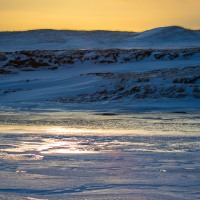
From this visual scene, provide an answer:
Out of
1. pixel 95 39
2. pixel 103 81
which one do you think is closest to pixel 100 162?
pixel 103 81

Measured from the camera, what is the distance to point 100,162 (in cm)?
885

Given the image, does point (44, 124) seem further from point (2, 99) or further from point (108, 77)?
point (108, 77)

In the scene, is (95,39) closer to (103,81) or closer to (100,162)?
(103,81)

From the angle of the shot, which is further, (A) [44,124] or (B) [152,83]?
(B) [152,83]

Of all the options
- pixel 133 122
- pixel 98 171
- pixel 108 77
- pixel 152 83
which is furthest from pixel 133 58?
pixel 98 171

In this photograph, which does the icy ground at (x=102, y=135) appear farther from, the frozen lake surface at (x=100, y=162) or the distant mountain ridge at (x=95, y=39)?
the distant mountain ridge at (x=95, y=39)

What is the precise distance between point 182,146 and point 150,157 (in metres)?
1.80

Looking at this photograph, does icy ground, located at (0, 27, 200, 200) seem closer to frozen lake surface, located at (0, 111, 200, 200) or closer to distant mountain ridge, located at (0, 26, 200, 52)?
frozen lake surface, located at (0, 111, 200, 200)

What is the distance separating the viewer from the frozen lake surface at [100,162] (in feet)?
21.8

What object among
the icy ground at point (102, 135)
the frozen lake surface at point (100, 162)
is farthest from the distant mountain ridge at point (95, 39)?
the frozen lake surface at point (100, 162)

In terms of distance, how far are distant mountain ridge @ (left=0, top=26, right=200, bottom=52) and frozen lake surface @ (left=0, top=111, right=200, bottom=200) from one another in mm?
61936

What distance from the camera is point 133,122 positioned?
57.8 feet

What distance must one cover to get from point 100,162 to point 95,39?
322ft

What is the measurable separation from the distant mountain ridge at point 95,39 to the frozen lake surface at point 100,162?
203 ft
